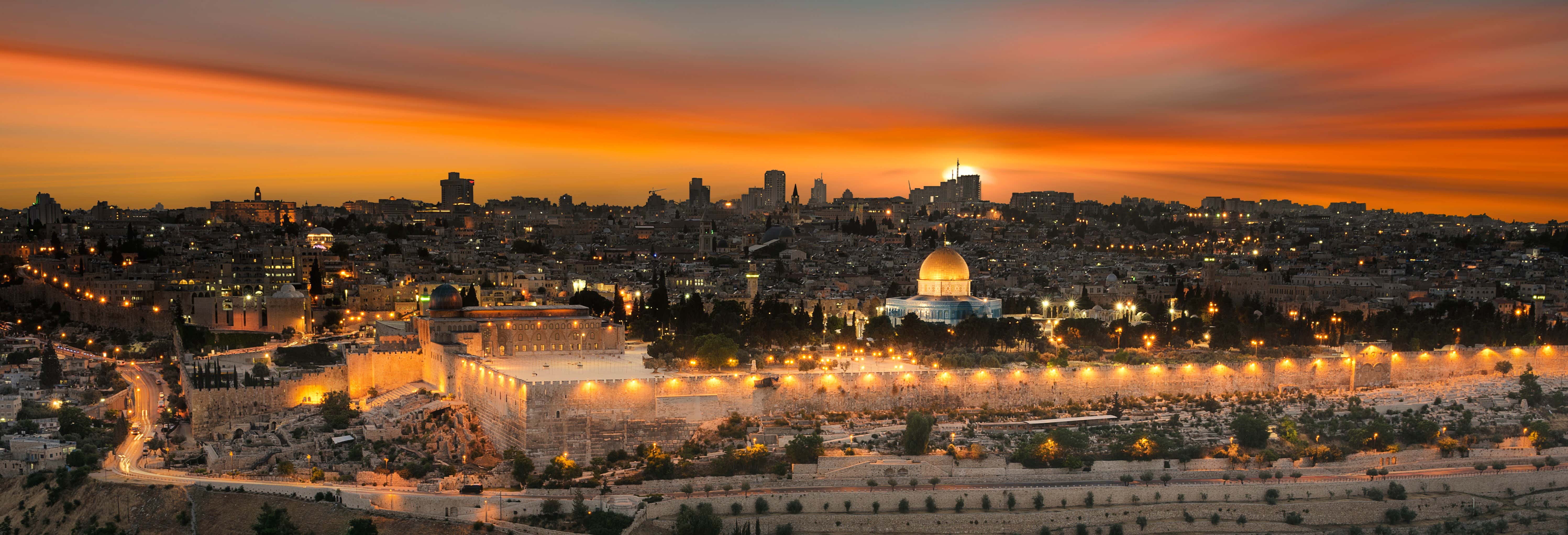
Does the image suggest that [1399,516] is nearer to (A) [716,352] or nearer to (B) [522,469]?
(A) [716,352]

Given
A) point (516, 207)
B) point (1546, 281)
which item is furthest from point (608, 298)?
point (516, 207)

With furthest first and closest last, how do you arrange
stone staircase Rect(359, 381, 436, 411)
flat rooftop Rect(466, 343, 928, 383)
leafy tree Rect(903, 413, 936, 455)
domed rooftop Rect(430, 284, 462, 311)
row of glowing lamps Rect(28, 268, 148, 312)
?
row of glowing lamps Rect(28, 268, 148, 312) → domed rooftop Rect(430, 284, 462, 311) → stone staircase Rect(359, 381, 436, 411) → flat rooftop Rect(466, 343, 928, 383) → leafy tree Rect(903, 413, 936, 455)

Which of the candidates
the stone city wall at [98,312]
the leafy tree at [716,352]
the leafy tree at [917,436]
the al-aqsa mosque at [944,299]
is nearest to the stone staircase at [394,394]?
the leafy tree at [716,352]

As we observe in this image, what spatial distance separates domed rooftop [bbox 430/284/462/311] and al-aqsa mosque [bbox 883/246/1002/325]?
12739 millimetres

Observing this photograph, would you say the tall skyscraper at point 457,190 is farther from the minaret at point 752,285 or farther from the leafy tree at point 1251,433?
the leafy tree at point 1251,433

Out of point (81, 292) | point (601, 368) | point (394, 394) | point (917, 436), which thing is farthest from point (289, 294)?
point (917, 436)

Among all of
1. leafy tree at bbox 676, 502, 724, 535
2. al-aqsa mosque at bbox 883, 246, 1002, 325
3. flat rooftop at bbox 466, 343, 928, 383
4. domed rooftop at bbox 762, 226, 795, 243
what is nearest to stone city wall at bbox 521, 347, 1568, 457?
flat rooftop at bbox 466, 343, 928, 383

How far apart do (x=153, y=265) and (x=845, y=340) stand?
3014 cm

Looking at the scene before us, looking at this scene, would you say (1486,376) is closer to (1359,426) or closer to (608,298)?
(1359,426)

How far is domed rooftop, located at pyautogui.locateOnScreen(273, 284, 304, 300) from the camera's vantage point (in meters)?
44.6

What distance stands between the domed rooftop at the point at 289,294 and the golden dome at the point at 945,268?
62.2 feet

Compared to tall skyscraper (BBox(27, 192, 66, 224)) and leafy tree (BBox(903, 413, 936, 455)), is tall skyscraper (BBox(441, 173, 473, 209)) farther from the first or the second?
leafy tree (BBox(903, 413, 936, 455))

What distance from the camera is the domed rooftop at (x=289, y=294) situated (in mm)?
44562

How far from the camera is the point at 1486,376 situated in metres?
36.2
